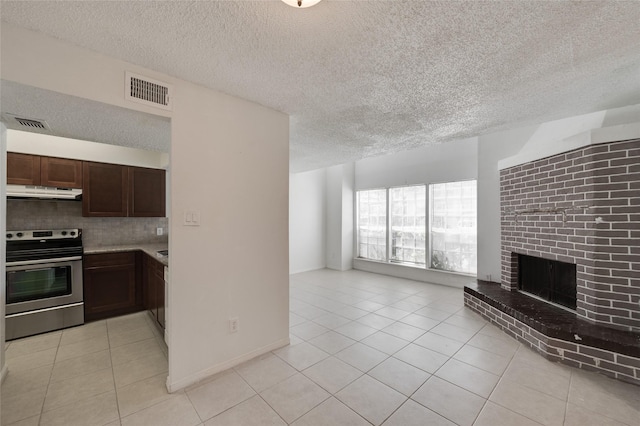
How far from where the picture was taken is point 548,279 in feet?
10.2

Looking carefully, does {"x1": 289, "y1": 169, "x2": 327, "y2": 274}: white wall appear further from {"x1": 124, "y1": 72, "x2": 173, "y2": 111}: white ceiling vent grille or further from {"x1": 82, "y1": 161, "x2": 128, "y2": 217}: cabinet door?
{"x1": 124, "y1": 72, "x2": 173, "y2": 111}: white ceiling vent grille

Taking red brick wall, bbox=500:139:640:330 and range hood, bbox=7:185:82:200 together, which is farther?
range hood, bbox=7:185:82:200

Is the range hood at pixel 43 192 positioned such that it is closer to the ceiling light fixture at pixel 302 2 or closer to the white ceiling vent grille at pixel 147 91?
the white ceiling vent grille at pixel 147 91

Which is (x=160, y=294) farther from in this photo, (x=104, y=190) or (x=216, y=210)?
(x=104, y=190)

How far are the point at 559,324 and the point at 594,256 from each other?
2.38 feet

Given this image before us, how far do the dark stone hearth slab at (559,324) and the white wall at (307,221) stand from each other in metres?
3.89

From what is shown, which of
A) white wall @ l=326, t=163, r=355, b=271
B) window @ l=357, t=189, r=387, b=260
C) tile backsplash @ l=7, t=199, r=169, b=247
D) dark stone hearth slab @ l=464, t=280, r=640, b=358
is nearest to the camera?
dark stone hearth slab @ l=464, t=280, r=640, b=358

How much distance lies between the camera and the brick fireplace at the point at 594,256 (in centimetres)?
225

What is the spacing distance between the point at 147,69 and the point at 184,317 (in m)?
1.91

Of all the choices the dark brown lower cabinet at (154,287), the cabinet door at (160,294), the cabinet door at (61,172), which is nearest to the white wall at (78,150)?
the cabinet door at (61,172)

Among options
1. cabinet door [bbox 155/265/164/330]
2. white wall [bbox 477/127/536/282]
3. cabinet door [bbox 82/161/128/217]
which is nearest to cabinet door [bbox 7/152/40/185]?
cabinet door [bbox 82/161/128/217]

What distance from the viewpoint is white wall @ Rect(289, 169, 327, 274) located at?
20.1ft

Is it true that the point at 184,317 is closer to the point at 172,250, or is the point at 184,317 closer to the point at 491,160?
the point at 172,250

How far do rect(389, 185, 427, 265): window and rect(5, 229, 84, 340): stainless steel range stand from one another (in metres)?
5.45
